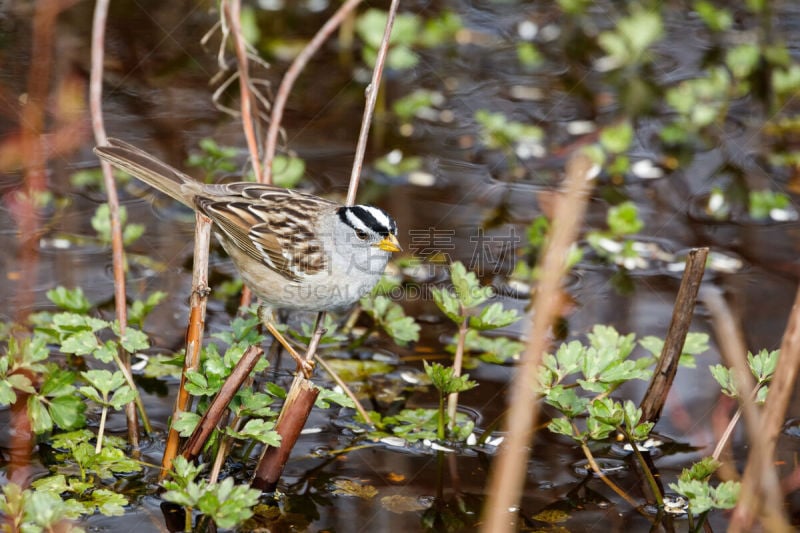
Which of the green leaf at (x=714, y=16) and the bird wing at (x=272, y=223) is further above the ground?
the green leaf at (x=714, y=16)

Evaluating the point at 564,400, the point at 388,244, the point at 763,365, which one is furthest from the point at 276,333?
the point at 763,365

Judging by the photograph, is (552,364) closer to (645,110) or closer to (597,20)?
(645,110)

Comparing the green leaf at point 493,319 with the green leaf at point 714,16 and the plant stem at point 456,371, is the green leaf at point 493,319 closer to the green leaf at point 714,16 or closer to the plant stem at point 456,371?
the plant stem at point 456,371

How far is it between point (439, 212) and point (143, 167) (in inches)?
98.9

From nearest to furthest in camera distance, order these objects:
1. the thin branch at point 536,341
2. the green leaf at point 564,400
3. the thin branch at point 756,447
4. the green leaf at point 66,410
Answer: the thin branch at point 536,341
the thin branch at point 756,447
the green leaf at point 564,400
the green leaf at point 66,410

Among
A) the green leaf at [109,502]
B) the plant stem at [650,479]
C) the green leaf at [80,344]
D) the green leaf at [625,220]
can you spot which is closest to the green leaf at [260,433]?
the green leaf at [109,502]

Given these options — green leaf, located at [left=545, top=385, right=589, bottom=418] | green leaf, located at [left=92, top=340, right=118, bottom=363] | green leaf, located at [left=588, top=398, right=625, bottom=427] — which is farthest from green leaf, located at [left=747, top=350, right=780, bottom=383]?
green leaf, located at [left=92, top=340, right=118, bottom=363]

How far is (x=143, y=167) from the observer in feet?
16.5

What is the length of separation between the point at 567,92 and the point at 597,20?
1.56m

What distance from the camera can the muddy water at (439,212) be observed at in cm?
446

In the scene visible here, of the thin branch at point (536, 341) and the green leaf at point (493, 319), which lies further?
the green leaf at point (493, 319)

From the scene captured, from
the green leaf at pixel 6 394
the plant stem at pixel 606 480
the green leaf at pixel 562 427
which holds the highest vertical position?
the green leaf at pixel 6 394

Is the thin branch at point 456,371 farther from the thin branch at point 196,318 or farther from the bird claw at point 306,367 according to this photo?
the thin branch at point 196,318

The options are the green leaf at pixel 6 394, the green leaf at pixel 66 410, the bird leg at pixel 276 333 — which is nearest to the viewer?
the green leaf at pixel 6 394
